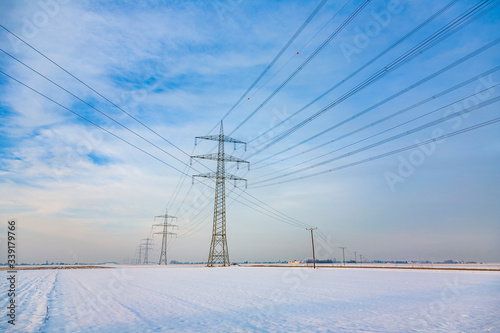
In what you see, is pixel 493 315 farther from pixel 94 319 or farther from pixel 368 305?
pixel 94 319

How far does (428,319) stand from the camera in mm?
10531

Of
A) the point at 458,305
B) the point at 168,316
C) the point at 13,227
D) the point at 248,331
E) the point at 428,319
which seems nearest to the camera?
the point at 248,331

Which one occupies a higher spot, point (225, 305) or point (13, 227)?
point (13, 227)

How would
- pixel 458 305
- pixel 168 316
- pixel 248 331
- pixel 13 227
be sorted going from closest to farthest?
pixel 248 331 < pixel 168 316 < pixel 13 227 < pixel 458 305

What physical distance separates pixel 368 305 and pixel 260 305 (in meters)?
5.06

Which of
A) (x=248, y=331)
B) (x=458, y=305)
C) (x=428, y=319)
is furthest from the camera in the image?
(x=458, y=305)

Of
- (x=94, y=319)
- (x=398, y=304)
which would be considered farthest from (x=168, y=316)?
(x=398, y=304)

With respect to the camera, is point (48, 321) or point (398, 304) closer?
point (48, 321)

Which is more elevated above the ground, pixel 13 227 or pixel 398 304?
pixel 13 227

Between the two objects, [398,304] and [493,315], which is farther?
[398,304]

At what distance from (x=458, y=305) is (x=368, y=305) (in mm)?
4062

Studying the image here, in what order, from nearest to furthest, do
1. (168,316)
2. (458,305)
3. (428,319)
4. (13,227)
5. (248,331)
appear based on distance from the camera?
1. (248,331)
2. (428,319)
3. (168,316)
4. (13,227)
5. (458,305)

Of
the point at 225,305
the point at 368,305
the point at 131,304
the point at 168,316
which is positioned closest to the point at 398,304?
the point at 368,305

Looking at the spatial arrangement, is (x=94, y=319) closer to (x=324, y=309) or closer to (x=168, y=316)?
(x=168, y=316)
